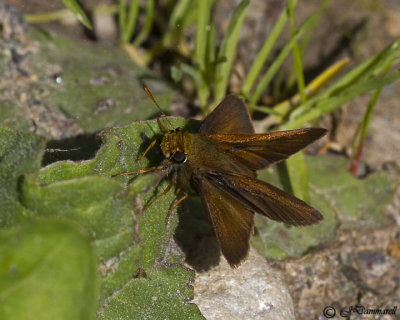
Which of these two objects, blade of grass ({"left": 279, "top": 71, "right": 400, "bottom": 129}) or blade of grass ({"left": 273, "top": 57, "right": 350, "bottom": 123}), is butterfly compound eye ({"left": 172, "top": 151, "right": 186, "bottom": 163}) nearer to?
blade of grass ({"left": 279, "top": 71, "right": 400, "bottom": 129})

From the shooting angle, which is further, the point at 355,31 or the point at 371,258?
the point at 355,31

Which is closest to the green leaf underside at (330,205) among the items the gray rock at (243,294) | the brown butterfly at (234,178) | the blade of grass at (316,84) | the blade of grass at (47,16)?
the gray rock at (243,294)

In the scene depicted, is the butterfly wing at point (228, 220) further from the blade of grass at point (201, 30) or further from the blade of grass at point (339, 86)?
the blade of grass at point (201, 30)

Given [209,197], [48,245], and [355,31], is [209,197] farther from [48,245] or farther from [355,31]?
[355,31]

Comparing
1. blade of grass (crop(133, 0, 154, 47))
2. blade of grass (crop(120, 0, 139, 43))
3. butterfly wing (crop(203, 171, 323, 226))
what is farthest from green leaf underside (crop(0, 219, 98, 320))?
blade of grass (crop(133, 0, 154, 47))

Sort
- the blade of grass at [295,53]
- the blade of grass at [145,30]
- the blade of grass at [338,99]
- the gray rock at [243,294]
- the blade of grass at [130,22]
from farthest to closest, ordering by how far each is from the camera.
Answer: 1. the blade of grass at [145,30]
2. the blade of grass at [130,22]
3. the blade of grass at [295,53]
4. the blade of grass at [338,99]
5. the gray rock at [243,294]

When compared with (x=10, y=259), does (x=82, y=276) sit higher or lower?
lower

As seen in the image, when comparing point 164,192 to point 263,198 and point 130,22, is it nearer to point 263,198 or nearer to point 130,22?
point 263,198

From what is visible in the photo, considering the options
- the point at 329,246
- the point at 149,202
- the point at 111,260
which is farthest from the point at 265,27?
the point at 111,260
